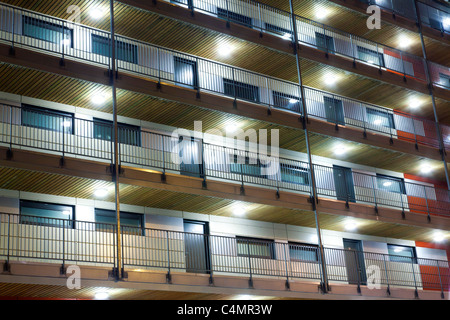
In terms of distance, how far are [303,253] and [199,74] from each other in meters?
8.16

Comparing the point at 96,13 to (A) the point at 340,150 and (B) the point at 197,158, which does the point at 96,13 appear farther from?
(A) the point at 340,150

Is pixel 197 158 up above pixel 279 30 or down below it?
below

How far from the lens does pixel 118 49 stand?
2342cm

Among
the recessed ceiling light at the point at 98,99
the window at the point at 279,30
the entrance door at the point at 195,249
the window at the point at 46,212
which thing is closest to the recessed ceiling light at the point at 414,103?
the window at the point at 279,30

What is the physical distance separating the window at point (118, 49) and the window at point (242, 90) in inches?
163

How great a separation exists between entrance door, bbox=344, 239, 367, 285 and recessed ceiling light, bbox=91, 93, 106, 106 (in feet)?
37.9

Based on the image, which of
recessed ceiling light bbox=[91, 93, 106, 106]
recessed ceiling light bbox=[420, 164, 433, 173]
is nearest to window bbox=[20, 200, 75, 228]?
recessed ceiling light bbox=[91, 93, 106, 106]

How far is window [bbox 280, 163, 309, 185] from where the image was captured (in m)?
26.0

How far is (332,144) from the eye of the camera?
26.7 m

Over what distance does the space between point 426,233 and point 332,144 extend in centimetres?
603

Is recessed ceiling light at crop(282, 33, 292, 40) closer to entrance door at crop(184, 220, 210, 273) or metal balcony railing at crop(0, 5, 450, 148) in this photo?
metal balcony railing at crop(0, 5, 450, 148)

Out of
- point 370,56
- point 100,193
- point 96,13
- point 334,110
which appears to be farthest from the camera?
point 370,56

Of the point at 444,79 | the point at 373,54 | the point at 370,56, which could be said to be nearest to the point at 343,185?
the point at 370,56
